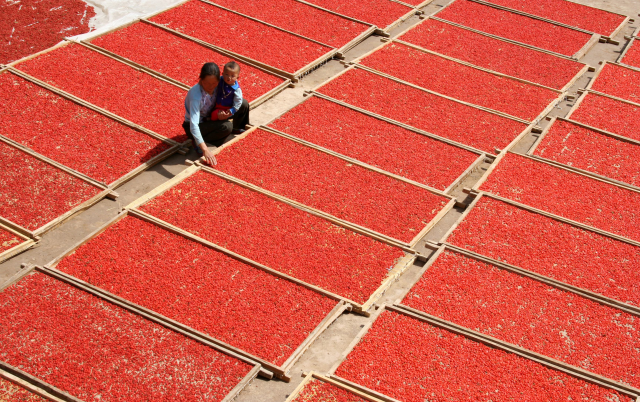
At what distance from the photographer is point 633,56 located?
8.11m

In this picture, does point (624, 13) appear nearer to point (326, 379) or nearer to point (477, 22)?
point (477, 22)

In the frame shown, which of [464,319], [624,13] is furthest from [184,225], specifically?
[624,13]

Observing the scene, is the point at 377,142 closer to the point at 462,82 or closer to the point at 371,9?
the point at 462,82

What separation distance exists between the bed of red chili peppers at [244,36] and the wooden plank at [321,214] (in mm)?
1968

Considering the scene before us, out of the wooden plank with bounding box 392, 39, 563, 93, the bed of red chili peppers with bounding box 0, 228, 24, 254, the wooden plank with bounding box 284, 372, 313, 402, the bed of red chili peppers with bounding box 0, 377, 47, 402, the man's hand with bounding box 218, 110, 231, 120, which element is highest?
the wooden plank with bounding box 392, 39, 563, 93

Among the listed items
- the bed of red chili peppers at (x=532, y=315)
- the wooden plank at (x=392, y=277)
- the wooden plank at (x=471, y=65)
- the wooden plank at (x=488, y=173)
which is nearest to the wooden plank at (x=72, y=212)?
the wooden plank at (x=392, y=277)

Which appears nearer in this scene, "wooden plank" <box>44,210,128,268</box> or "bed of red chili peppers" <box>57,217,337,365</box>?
"bed of red chili peppers" <box>57,217,337,365</box>

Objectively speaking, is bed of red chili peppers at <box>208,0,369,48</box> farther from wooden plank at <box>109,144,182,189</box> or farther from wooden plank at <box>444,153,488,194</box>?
wooden plank at <box>109,144,182,189</box>

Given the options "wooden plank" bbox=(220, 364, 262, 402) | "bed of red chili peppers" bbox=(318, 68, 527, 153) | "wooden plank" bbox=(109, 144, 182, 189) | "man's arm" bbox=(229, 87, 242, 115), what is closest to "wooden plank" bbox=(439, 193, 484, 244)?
"bed of red chili peppers" bbox=(318, 68, 527, 153)

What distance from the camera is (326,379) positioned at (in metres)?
3.97

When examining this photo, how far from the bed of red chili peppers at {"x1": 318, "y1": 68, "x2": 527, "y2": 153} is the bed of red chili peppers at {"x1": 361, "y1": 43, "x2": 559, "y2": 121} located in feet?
0.64

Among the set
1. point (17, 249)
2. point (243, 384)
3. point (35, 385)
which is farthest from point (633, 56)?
point (35, 385)

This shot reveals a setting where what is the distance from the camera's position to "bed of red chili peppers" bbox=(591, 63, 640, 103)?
7.32m

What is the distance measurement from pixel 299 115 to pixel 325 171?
93 centimetres
